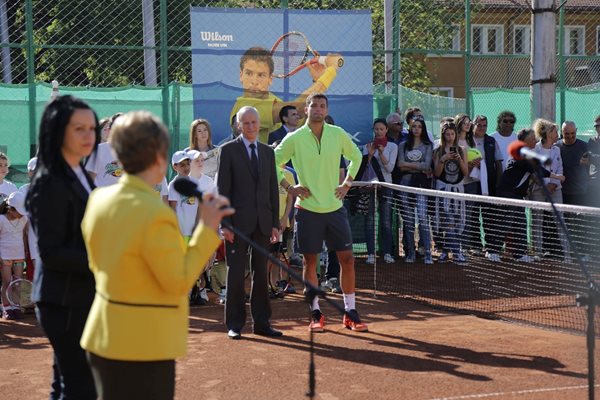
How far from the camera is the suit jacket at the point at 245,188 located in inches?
383

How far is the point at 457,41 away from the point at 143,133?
60.6ft

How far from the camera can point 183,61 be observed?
15297 millimetres

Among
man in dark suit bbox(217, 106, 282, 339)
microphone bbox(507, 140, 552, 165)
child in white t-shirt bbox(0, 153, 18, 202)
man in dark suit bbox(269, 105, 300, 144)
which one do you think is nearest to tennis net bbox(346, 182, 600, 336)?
man in dark suit bbox(269, 105, 300, 144)

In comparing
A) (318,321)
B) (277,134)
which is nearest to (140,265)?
(318,321)

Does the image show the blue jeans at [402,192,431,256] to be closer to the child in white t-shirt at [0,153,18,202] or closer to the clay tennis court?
the clay tennis court

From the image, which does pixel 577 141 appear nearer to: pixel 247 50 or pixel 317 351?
pixel 247 50

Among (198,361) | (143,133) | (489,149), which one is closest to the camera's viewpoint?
(143,133)

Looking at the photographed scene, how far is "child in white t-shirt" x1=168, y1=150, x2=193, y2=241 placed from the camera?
11.5 metres

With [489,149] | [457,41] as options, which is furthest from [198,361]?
A: [457,41]

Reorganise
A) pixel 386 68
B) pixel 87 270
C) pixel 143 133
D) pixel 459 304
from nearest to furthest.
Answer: pixel 143 133 → pixel 87 270 → pixel 459 304 → pixel 386 68

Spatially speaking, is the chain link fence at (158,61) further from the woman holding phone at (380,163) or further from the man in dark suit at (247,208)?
the man in dark suit at (247,208)

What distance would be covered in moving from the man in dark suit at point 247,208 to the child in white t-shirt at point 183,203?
5.73 feet

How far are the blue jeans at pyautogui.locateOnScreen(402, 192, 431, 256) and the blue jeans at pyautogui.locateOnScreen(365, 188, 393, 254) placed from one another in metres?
0.23

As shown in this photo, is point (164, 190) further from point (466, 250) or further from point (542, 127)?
point (542, 127)
